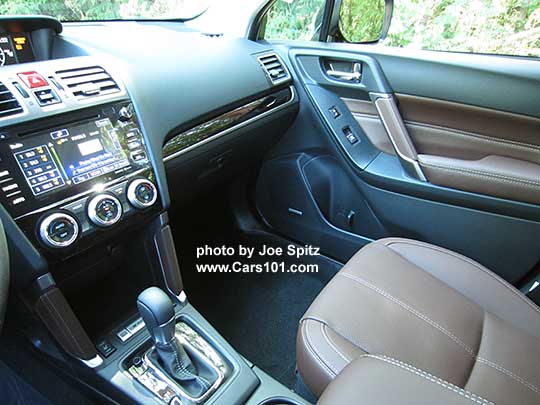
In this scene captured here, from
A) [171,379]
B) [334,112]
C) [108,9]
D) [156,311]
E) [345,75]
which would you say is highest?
[108,9]

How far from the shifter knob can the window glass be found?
120 cm

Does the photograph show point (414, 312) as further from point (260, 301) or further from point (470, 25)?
point (470, 25)

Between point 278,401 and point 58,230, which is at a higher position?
point 58,230

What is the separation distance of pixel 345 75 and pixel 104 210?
3.17ft

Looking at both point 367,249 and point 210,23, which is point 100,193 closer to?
point 367,249

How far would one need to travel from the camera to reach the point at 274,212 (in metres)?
1.82

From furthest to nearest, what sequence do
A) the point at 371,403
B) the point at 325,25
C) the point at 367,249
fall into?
the point at 325,25
the point at 367,249
the point at 371,403

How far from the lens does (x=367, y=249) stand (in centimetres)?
113

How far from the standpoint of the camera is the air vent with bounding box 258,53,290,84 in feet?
4.70

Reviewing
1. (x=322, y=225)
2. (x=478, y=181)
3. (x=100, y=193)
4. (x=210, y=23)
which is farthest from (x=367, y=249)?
(x=210, y=23)

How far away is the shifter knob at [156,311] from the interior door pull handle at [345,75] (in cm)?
97

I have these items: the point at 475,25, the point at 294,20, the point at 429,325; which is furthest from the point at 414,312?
the point at 294,20

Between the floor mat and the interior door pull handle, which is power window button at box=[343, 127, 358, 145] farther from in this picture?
the floor mat

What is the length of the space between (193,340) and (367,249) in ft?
1.63
